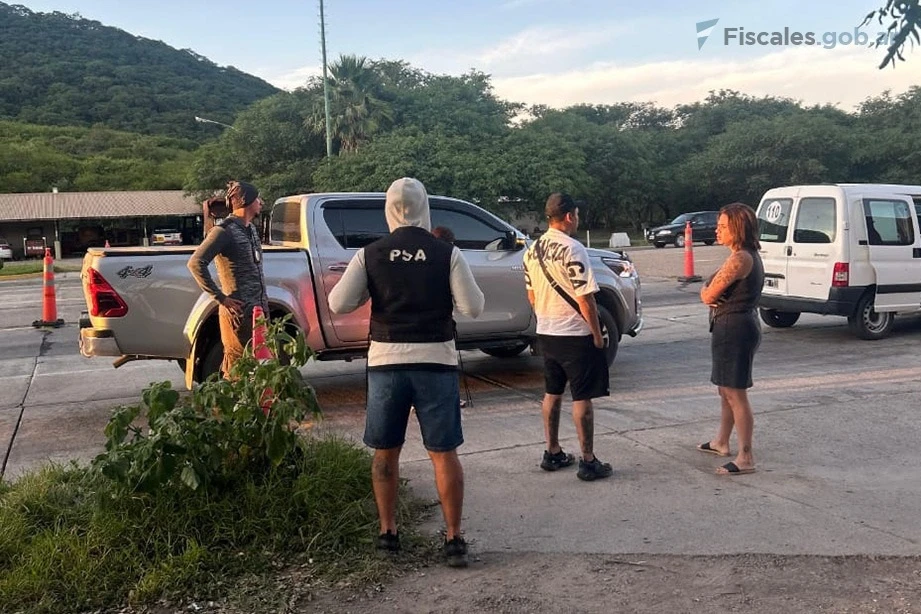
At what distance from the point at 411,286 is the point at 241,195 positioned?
2.60 meters

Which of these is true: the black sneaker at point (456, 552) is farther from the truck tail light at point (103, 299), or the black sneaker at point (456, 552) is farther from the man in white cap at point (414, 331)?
the truck tail light at point (103, 299)

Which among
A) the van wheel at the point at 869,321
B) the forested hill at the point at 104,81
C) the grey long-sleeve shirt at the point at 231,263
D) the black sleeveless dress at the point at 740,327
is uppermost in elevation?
the forested hill at the point at 104,81

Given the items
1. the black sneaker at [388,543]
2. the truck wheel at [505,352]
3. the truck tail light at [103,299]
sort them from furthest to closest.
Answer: the truck wheel at [505,352], the truck tail light at [103,299], the black sneaker at [388,543]

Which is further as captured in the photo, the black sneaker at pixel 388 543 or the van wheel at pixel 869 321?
the van wheel at pixel 869 321

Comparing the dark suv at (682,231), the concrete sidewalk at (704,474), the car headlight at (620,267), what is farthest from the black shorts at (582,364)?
the dark suv at (682,231)

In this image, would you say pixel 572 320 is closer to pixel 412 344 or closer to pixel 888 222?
pixel 412 344

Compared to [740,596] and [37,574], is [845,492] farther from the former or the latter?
[37,574]

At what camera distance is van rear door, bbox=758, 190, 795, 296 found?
35.9 feet

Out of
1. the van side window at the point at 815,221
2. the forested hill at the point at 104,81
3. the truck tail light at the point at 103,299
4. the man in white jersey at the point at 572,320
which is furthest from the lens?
the forested hill at the point at 104,81

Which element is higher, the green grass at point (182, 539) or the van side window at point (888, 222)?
the van side window at point (888, 222)

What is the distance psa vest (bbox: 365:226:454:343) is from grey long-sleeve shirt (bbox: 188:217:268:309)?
227cm

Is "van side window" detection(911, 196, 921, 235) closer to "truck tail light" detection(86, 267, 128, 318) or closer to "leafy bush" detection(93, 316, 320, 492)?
"leafy bush" detection(93, 316, 320, 492)

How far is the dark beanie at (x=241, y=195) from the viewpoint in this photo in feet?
20.1

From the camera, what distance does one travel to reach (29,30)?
368ft
